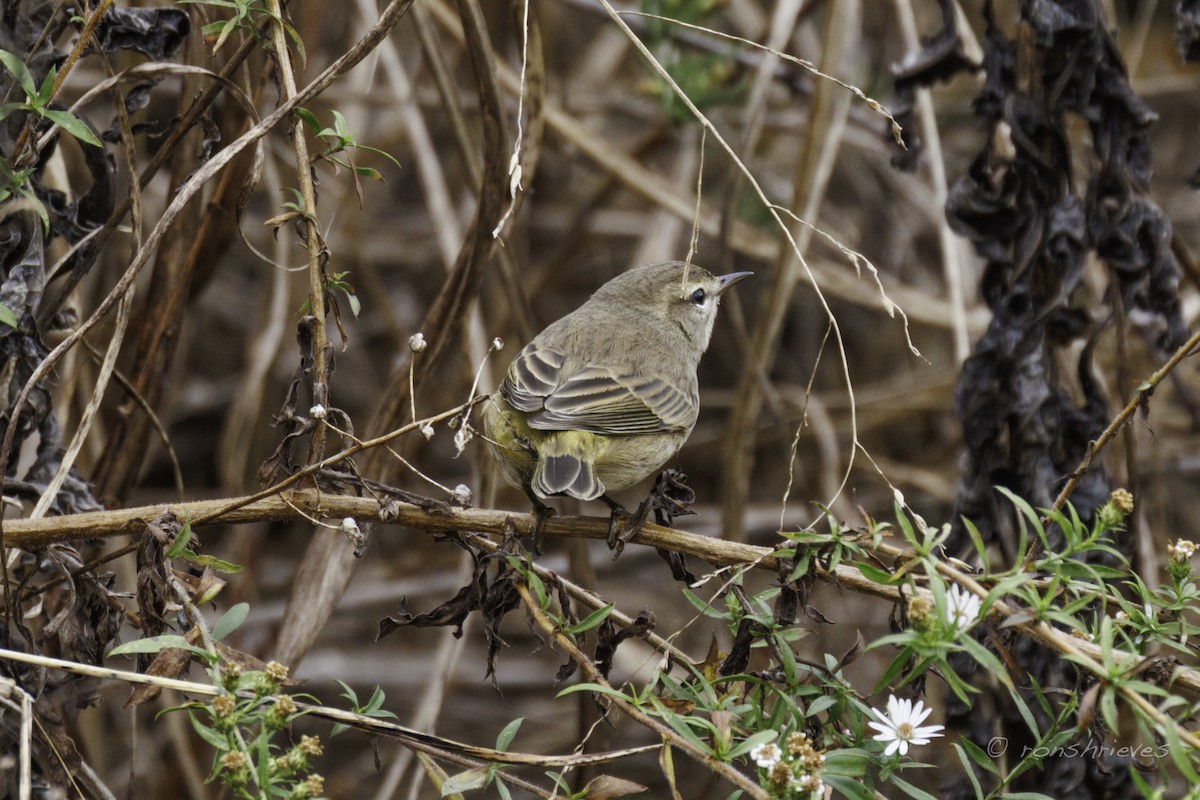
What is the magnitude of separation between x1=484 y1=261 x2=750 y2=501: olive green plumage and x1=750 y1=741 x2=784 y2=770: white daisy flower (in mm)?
1101

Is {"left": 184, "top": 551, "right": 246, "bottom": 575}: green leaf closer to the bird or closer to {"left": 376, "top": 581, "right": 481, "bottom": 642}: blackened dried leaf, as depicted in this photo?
{"left": 376, "top": 581, "right": 481, "bottom": 642}: blackened dried leaf

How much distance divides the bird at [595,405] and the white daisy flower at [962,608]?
842 millimetres

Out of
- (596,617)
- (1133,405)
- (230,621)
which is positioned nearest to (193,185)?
(230,621)

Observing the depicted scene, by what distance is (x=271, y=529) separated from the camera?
233 inches

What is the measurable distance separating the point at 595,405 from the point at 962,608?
4.92 ft

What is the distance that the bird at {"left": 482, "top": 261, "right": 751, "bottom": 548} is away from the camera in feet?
9.93

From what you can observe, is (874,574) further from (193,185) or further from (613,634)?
(193,185)

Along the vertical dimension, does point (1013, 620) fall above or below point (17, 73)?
below

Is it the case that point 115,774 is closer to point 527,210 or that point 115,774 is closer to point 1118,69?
point 527,210

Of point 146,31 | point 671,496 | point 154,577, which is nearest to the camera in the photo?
point 154,577

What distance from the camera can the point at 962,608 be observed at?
1.83 metres

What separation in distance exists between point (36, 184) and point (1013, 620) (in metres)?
2.20

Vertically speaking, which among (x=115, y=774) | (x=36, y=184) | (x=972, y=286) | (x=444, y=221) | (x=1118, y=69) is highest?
(x=1118, y=69)

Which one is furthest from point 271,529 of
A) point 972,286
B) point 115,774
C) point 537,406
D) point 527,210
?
point 972,286
